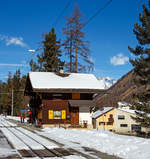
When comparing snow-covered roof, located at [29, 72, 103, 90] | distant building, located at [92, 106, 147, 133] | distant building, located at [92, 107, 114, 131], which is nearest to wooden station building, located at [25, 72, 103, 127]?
snow-covered roof, located at [29, 72, 103, 90]

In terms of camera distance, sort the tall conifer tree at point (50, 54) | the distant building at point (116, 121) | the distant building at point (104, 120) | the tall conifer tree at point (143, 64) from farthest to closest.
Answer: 1. the distant building at point (116, 121)
2. the distant building at point (104, 120)
3. the tall conifer tree at point (50, 54)
4. the tall conifer tree at point (143, 64)

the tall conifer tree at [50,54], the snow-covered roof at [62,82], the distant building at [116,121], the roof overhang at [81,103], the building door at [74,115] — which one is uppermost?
the tall conifer tree at [50,54]

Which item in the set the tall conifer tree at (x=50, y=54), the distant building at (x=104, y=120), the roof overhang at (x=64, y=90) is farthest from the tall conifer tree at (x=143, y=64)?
the distant building at (x=104, y=120)

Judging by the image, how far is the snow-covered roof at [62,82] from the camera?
101 feet

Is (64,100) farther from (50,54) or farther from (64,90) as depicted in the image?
(50,54)

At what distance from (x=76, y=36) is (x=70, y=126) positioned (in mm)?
17852

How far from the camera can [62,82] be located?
32344 mm

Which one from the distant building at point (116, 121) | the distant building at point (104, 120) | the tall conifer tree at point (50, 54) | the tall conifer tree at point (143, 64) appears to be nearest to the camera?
the tall conifer tree at point (143, 64)

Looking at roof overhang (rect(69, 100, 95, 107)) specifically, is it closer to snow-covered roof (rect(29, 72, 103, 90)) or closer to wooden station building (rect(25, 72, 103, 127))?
wooden station building (rect(25, 72, 103, 127))

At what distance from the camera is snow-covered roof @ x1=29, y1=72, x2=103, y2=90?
101ft

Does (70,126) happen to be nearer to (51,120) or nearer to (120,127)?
(51,120)

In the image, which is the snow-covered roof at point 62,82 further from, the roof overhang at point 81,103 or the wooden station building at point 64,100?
the roof overhang at point 81,103

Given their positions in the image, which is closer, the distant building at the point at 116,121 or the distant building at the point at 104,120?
the distant building at the point at 104,120

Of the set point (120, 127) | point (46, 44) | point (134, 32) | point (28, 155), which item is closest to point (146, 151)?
point (28, 155)
